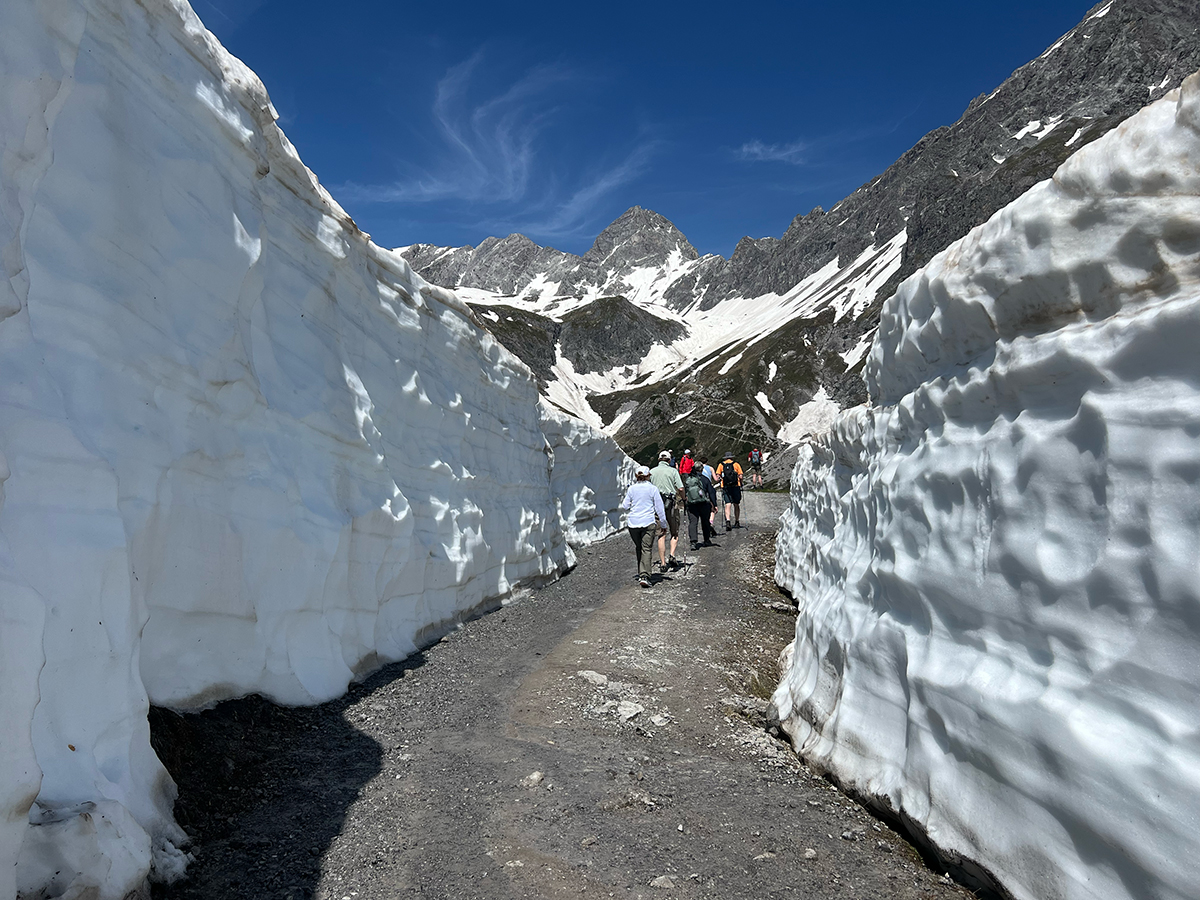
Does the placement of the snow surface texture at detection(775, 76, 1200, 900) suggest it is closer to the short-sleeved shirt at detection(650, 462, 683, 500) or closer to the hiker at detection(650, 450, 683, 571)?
the hiker at detection(650, 450, 683, 571)

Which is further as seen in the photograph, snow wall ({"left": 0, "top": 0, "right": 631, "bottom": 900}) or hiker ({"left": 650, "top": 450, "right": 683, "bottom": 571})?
hiker ({"left": 650, "top": 450, "right": 683, "bottom": 571})

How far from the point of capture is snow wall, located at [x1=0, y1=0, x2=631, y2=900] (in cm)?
337

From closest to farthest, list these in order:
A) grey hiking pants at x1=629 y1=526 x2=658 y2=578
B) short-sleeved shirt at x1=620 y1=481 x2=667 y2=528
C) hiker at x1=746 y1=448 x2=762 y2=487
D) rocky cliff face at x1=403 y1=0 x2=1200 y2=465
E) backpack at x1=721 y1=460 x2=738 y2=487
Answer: short-sleeved shirt at x1=620 y1=481 x2=667 y2=528 → grey hiking pants at x1=629 y1=526 x2=658 y2=578 → backpack at x1=721 y1=460 x2=738 y2=487 → hiker at x1=746 y1=448 x2=762 y2=487 → rocky cliff face at x1=403 y1=0 x2=1200 y2=465

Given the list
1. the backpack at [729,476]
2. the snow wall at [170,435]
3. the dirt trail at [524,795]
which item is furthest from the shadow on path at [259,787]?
the backpack at [729,476]

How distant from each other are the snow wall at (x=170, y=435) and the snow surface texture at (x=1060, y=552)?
4252 millimetres

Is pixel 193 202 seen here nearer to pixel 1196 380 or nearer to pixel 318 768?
pixel 318 768

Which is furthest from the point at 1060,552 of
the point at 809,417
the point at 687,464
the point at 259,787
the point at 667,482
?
the point at 809,417

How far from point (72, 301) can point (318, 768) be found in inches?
148

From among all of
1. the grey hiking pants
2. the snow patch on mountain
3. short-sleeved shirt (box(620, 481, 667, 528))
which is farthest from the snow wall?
the snow patch on mountain

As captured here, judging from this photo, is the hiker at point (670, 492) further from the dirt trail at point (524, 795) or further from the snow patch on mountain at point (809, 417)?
the snow patch on mountain at point (809, 417)

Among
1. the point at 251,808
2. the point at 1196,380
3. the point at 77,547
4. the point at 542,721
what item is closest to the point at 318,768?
the point at 251,808

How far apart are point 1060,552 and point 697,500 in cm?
1384

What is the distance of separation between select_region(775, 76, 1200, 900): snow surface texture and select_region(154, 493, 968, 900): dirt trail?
0.66m

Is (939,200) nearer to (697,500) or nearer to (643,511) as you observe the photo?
(697,500)
